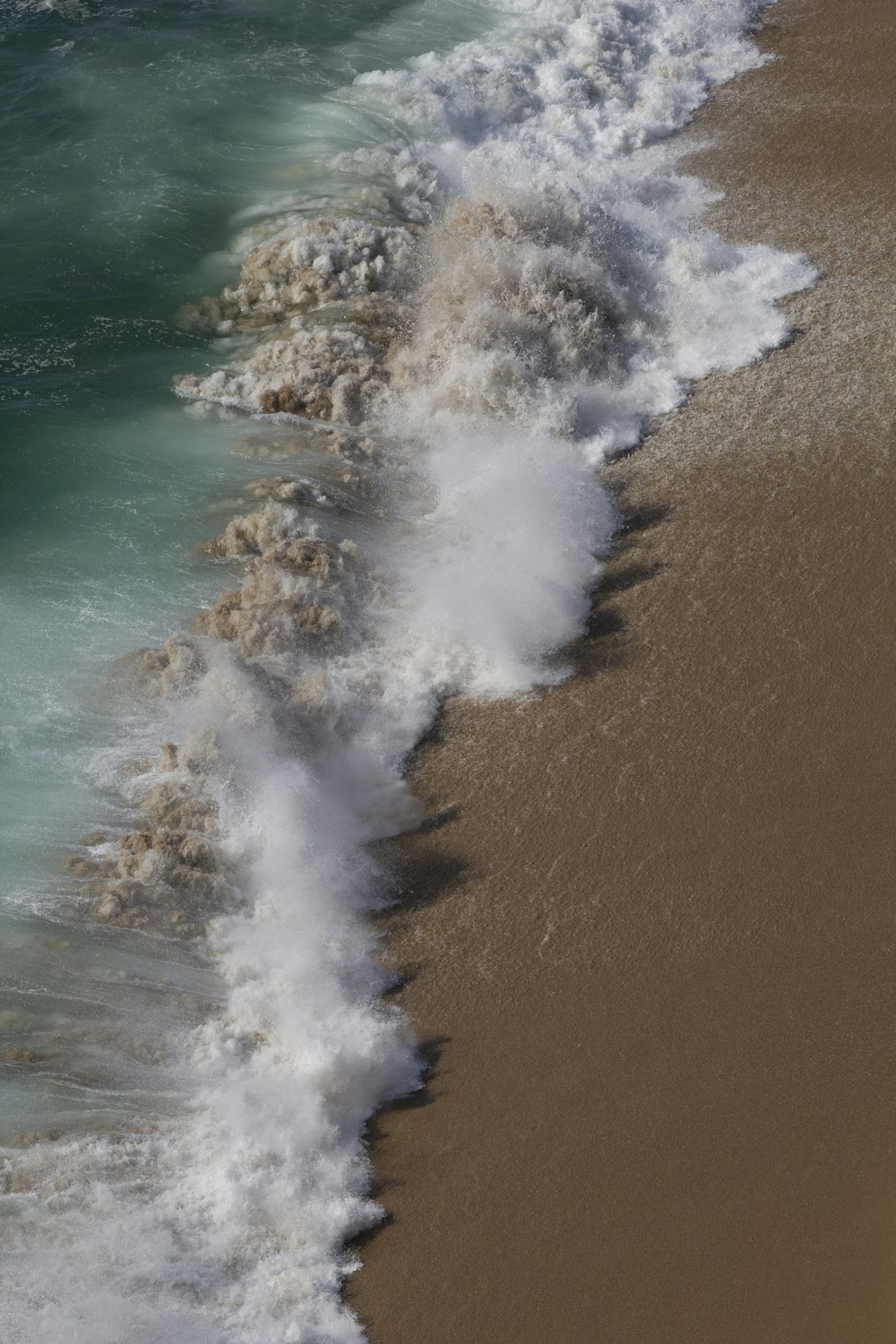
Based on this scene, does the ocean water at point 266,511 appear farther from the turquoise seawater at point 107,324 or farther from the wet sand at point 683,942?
the wet sand at point 683,942

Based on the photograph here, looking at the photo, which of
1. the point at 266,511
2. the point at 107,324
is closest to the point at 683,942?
the point at 266,511

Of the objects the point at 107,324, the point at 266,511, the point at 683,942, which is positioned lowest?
the point at 683,942

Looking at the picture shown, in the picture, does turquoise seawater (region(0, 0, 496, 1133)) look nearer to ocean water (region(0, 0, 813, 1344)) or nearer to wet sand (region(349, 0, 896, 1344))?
ocean water (region(0, 0, 813, 1344))

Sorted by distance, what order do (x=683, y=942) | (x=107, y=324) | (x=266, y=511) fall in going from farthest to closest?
(x=107, y=324)
(x=266, y=511)
(x=683, y=942)

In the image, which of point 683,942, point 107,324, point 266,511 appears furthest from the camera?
point 107,324

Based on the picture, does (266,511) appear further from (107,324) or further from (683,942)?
(683,942)

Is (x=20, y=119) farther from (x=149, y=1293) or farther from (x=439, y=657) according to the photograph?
(x=149, y=1293)
